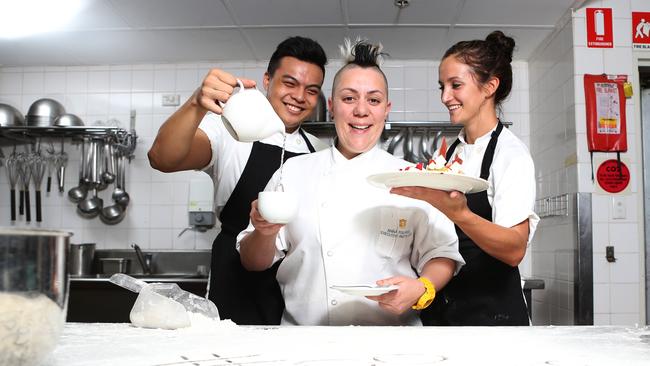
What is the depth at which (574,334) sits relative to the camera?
1.01m

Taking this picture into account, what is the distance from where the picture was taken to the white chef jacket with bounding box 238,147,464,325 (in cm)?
144

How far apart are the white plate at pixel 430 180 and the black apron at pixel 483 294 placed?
15.6 inches

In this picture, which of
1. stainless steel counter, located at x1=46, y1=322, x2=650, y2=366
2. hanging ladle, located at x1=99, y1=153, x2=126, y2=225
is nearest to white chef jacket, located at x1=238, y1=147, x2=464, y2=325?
stainless steel counter, located at x1=46, y1=322, x2=650, y2=366

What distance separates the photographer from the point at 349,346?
0.86 metres

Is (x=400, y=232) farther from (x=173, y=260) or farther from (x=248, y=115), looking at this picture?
(x=173, y=260)

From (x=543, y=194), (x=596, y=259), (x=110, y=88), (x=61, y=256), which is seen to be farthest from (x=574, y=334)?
(x=110, y=88)

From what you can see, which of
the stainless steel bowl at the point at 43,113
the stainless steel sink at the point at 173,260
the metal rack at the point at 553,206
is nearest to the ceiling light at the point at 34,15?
the stainless steel bowl at the point at 43,113

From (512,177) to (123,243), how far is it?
300 centimetres

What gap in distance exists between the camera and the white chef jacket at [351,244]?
1439 millimetres

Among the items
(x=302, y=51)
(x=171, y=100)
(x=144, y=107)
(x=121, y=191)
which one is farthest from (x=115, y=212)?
(x=302, y=51)

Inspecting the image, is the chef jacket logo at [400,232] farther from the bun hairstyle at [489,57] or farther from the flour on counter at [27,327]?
the flour on counter at [27,327]

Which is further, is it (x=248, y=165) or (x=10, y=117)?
(x=10, y=117)

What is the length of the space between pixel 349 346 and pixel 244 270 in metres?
1.06

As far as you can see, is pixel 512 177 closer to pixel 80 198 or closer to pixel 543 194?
pixel 543 194
